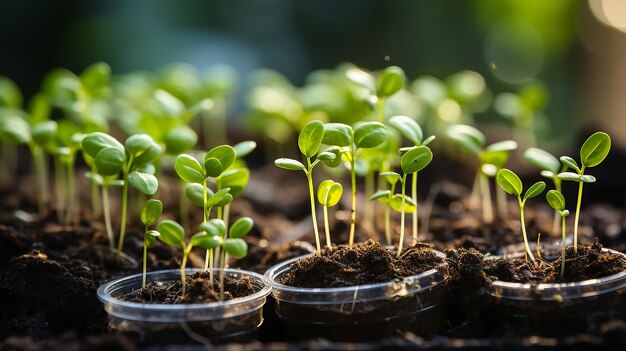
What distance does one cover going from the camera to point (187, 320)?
118cm

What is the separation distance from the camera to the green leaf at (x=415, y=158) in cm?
130

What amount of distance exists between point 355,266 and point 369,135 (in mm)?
259

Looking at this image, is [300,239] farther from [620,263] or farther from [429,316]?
[620,263]

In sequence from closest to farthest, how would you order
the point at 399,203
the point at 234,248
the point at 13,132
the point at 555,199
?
the point at 234,248 → the point at 555,199 → the point at 399,203 → the point at 13,132

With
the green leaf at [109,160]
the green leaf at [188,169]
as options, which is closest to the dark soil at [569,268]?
the green leaf at [188,169]

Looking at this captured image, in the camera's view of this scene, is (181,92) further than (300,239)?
Yes

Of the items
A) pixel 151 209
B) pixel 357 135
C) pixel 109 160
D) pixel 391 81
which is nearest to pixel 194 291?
pixel 151 209

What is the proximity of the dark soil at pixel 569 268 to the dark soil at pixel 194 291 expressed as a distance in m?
0.49

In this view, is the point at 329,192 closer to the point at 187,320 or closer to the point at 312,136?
the point at 312,136

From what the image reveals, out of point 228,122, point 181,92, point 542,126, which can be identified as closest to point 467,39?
point 228,122

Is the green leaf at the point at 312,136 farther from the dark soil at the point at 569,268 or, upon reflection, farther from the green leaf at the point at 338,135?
the dark soil at the point at 569,268

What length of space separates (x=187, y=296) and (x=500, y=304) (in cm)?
59

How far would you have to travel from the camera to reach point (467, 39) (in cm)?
530

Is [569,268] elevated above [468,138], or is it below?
below
